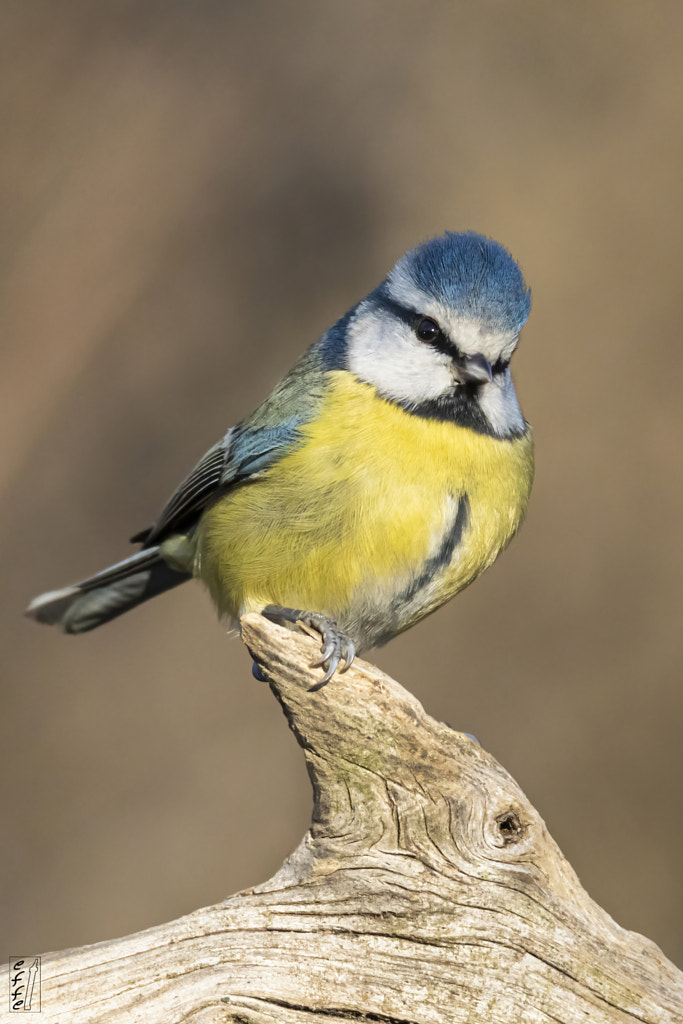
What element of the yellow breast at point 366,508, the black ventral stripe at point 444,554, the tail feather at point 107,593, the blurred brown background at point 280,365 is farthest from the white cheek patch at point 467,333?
the blurred brown background at point 280,365

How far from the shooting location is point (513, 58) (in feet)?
13.2

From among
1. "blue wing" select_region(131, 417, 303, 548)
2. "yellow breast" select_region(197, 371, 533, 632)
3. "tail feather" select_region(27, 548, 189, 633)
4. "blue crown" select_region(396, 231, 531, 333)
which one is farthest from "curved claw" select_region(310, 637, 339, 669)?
"tail feather" select_region(27, 548, 189, 633)

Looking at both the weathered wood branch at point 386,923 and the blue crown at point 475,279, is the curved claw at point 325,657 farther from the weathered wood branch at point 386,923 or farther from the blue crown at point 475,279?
the blue crown at point 475,279

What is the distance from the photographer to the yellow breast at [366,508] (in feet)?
6.91

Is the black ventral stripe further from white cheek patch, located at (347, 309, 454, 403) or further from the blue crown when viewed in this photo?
the blue crown

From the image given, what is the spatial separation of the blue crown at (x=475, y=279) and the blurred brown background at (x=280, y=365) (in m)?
1.67

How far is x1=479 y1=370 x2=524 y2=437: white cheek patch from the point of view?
2209 mm

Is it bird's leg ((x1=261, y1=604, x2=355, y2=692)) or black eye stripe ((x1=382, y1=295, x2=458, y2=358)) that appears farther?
black eye stripe ((x1=382, y1=295, x2=458, y2=358))

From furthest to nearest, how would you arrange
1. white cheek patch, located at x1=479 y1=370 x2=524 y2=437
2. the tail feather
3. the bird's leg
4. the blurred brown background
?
1. the blurred brown background
2. the tail feather
3. white cheek patch, located at x1=479 y1=370 x2=524 y2=437
4. the bird's leg

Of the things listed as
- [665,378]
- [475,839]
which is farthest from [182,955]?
[665,378]

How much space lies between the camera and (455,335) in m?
2.16

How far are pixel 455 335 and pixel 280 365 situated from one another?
1901 mm

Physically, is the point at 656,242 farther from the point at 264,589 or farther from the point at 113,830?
the point at 113,830

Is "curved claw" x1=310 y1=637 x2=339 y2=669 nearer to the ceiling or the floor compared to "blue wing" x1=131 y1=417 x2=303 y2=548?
nearer to the floor
